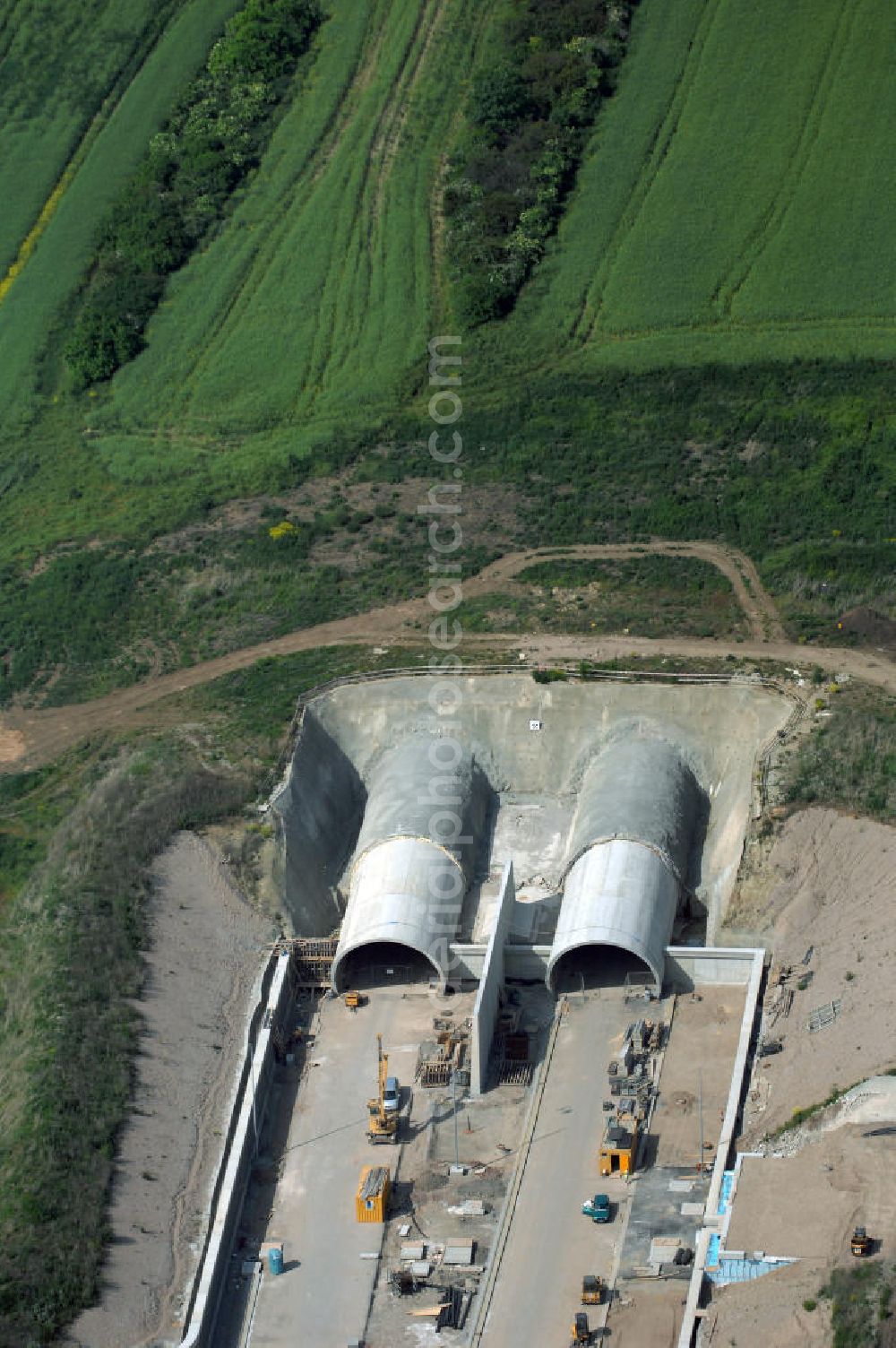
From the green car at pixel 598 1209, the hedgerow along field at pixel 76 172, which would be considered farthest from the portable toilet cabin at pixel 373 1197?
the hedgerow along field at pixel 76 172

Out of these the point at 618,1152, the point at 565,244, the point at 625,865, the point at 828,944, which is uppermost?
the point at 565,244

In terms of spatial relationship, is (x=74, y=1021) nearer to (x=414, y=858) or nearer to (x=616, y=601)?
(x=414, y=858)

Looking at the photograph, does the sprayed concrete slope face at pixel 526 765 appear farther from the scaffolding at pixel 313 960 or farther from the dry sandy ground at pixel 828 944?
the dry sandy ground at pixel 828 944

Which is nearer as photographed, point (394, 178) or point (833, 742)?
point (833, 742)

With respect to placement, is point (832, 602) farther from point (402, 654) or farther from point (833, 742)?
point (402, 654)

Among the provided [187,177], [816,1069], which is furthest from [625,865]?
[187,177]

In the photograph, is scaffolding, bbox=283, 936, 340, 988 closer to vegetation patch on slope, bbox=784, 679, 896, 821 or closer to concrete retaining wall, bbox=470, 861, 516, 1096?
concrete retaining wall, bbox=470, 861, 516, 1096

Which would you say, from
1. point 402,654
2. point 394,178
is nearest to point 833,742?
point 402,654

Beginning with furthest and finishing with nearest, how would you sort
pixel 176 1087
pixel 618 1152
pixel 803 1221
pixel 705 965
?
1. pixel 705 965
2. pixel 176 1087
3. pixel 618 1152
4. pixel 803 1221
